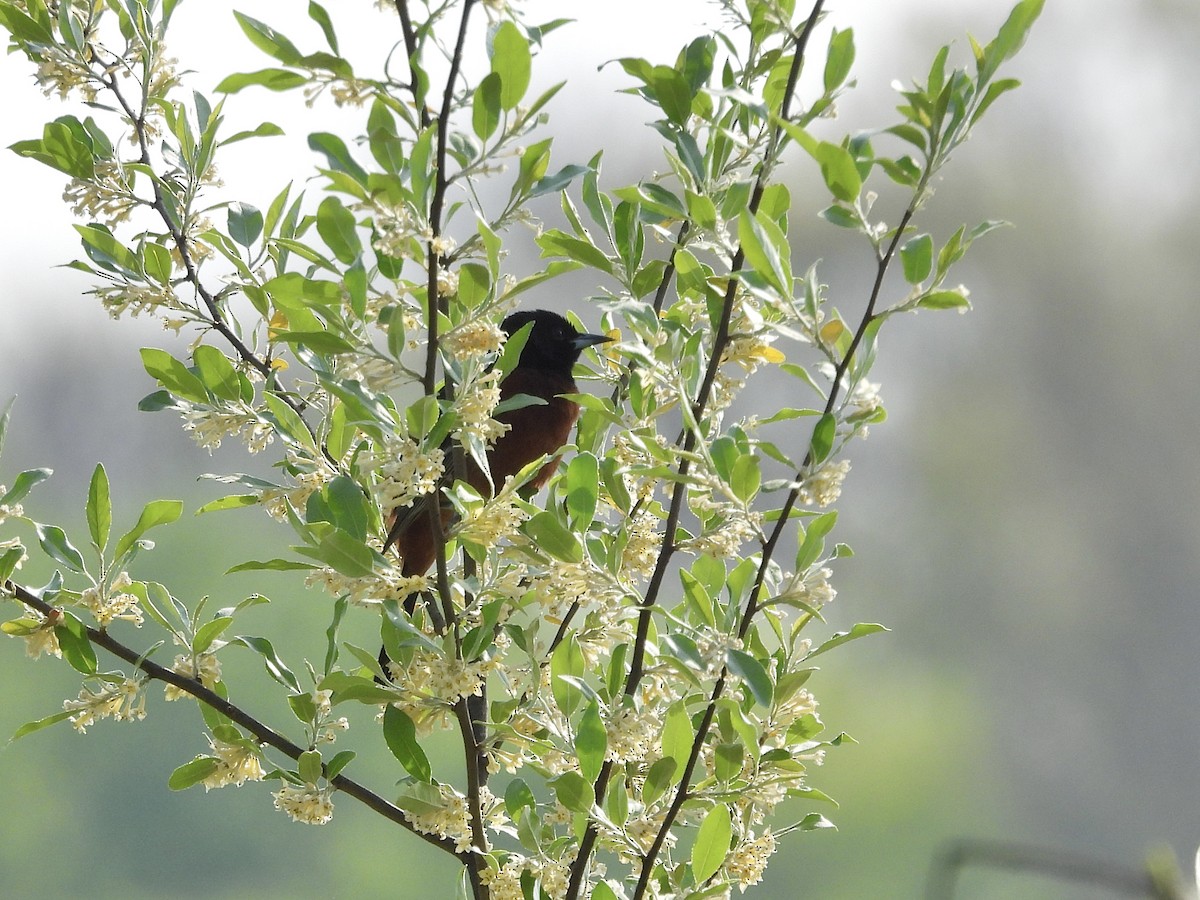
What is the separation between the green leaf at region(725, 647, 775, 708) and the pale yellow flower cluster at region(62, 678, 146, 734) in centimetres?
40

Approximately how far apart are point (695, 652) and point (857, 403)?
17 cm

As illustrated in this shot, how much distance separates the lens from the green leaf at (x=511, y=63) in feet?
2.23

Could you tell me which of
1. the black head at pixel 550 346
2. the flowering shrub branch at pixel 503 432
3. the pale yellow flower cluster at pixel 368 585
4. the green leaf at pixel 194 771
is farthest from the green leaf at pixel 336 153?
the black head at pixel 550 346

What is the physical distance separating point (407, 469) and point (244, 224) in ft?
1.32

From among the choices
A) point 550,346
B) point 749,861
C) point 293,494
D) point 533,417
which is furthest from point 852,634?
point 550,346

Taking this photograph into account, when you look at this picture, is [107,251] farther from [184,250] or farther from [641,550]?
[641,550]

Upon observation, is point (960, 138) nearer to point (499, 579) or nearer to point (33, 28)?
point (499, 579)

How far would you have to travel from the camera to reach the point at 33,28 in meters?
0.88

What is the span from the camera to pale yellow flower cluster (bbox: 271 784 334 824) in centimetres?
80

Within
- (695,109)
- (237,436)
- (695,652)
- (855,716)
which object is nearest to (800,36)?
(695,109)

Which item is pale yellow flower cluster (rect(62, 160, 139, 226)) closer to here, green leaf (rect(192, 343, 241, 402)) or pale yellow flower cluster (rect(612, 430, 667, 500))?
green leaf (rect(192, 343, 241, 402))

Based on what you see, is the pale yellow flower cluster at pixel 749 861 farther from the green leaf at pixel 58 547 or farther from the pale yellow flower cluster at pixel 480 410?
the green leaf at pixel 58 547

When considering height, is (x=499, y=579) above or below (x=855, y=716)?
above

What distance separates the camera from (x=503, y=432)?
0.71m
